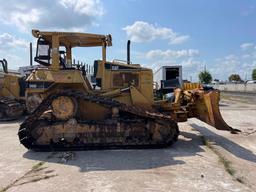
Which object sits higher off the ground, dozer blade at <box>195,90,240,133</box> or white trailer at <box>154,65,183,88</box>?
white trailer at <box>154,65,183,88</box>

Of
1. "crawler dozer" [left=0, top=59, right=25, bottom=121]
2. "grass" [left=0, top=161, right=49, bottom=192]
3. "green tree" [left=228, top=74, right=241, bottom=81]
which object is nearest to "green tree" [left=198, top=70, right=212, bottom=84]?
"green tree" [left=228, top=74, right=241, bottom=81]

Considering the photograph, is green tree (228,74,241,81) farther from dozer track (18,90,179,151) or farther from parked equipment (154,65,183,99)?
dozer track (18,90,179,151)

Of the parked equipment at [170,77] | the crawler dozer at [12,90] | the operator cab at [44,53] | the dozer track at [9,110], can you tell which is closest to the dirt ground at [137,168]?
the operator cab at [44,53]

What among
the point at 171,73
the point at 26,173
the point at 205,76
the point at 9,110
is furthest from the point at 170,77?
the point at 205,76

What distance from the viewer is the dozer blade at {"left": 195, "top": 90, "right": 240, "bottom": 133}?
9.74 meters

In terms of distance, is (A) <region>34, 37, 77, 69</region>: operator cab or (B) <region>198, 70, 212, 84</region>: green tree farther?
(B) <region>198, 70, 212, 84</region>: green tree

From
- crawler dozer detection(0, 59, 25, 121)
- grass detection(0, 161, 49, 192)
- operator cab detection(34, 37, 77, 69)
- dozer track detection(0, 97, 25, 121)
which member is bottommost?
grass detection(0, 161, 49, 192)

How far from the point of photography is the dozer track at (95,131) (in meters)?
9.07

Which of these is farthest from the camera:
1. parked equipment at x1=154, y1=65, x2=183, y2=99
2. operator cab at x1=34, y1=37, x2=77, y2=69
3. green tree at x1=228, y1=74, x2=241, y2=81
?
green tree at x1=228, y1=74, x2=241, y2=81

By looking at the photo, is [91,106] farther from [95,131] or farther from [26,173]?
[26,173]

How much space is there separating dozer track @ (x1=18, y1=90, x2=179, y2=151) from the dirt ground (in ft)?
1.05

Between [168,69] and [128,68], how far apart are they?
18.1 meters

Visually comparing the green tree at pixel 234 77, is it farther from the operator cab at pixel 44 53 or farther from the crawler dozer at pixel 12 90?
the operator cab at pixel 44 53

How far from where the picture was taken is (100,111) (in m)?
9.55
